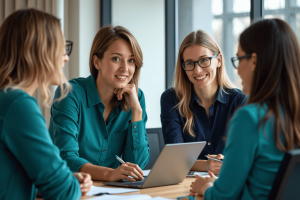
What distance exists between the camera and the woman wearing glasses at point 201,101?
2.10 m

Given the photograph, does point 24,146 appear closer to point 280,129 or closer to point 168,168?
point 168,168

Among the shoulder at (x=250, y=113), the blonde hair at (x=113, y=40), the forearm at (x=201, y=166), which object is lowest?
the forearm at (x=201, y=166)

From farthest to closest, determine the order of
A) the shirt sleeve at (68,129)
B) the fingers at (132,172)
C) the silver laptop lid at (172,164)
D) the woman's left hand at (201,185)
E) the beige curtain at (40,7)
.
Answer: the beige curtain at (40,7) < the shirt sleeve at (68,129) < the fingers at (132,172) < the silver laptop lid at (172,164) < the woman's left hand at (201,185)

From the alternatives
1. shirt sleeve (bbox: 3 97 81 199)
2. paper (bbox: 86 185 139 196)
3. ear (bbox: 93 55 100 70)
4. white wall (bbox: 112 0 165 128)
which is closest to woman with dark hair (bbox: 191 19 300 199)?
paper (bbox: 86 185 139 196)

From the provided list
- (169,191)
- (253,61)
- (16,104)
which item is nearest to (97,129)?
(169,191)

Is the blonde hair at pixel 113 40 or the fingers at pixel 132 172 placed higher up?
the blonde hair at pixel 113 40

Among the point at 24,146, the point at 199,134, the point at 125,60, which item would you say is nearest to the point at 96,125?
the point at 125,60

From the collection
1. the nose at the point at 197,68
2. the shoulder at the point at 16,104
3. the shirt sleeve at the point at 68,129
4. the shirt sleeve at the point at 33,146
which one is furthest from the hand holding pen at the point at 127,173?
the nose at the point at 197,68

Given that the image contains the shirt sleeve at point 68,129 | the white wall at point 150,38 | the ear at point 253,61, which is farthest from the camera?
the white wall at point 150,38

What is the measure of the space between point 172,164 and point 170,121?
0.78 meters

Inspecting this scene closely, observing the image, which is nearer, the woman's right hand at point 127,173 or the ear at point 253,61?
the ear at point 253,61

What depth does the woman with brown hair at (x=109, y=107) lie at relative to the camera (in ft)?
6.08

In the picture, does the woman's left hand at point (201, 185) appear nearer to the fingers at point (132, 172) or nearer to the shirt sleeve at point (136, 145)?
the fingers at point (132, 172)

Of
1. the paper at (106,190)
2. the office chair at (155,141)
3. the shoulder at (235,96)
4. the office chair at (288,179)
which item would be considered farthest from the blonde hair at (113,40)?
the office chair at (288,179)
